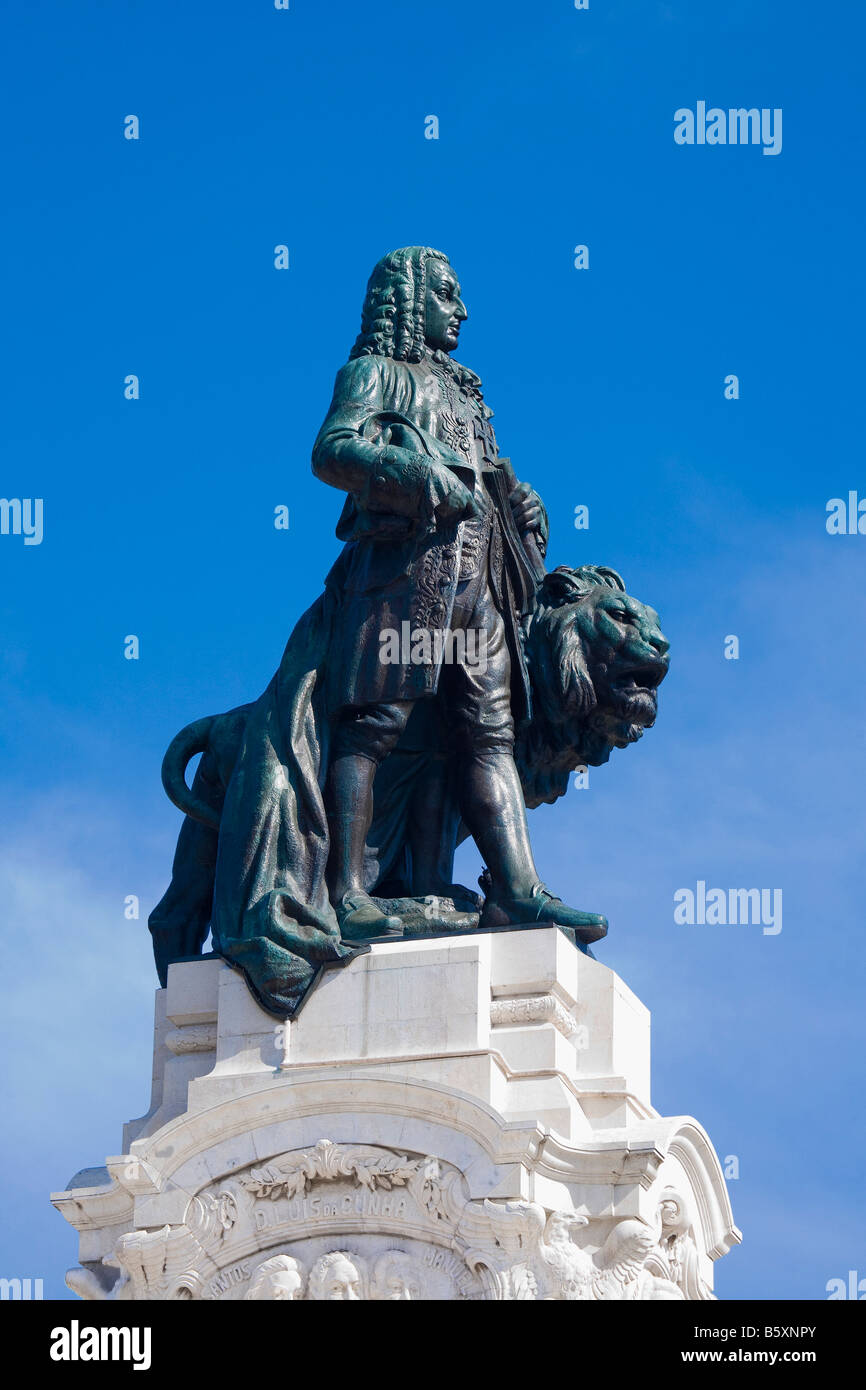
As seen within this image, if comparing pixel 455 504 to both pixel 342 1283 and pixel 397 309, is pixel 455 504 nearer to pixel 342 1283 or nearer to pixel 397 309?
pixel 397 309

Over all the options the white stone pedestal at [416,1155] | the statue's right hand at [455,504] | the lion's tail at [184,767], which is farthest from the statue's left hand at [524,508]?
the white stone pedestal at [416,1155]

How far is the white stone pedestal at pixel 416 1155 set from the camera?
15258mm

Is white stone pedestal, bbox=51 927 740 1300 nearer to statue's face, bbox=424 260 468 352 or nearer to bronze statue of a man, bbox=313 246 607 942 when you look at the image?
bronze statue of a man, bbox=313 246 607 942

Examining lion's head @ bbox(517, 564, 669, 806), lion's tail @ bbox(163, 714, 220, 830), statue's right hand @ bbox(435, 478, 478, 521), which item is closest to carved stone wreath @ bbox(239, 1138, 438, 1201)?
lion's tail @ bbox(163, 714, 220, 830)

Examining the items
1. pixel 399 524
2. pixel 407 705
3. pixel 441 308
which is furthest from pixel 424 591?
pixel 441 308

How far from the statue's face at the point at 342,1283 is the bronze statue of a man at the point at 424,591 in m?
2.17

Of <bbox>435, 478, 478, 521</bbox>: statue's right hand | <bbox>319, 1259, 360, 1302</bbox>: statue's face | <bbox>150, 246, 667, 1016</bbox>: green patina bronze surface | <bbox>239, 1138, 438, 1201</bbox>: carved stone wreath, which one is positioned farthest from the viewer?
<bbox>435, 478, 478, 521</bbox>: statue's right hand

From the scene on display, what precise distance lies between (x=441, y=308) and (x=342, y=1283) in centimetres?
665

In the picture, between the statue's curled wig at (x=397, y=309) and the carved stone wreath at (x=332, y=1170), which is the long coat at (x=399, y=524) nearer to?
the statue's curled wig at (x=397, y=309)

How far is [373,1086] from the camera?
15625mm

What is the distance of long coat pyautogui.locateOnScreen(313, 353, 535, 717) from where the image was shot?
16.9 meters

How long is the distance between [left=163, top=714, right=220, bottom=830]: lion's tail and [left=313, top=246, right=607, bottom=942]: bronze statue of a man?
943 millimetres

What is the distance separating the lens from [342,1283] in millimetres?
15234

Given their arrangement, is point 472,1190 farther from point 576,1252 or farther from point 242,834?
point 242,834
